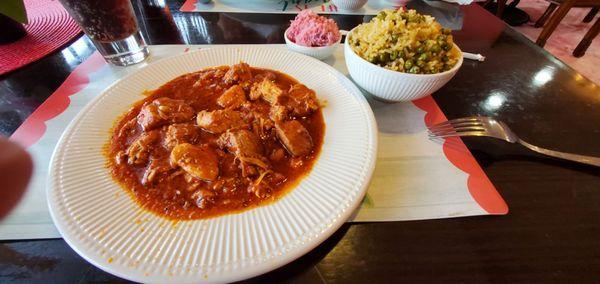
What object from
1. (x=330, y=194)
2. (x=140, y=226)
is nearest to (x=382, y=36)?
(x=330, y=194)

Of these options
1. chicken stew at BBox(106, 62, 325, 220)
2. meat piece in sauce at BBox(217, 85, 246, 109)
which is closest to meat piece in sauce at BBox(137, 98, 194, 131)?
chicken stew at BBox(106, 62, 325, 220)

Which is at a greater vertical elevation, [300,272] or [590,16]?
[300,272]

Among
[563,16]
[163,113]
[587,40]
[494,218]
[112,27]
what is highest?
[112,27]

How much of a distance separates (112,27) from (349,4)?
2279mm

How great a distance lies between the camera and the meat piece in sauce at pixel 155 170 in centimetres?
137

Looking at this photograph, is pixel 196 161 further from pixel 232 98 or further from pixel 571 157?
pixel 571 157

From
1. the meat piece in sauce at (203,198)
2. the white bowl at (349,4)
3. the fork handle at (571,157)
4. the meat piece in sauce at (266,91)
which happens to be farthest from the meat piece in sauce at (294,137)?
the white bowl at (349,4)

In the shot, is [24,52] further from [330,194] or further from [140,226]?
[330,194]

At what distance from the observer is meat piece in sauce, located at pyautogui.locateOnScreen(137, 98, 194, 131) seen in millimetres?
1605

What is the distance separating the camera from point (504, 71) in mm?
2242

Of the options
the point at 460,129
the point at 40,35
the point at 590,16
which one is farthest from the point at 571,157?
the point at 590,16

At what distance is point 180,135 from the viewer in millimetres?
1548

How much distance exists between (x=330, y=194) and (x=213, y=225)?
52 centimetres

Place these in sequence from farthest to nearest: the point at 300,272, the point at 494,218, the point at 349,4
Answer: the point at 349,4 → the point at 494,218 → the point at 300,272
